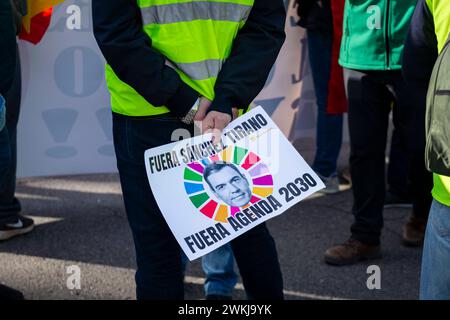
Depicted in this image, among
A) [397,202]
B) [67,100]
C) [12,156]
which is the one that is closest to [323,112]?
[397,202]

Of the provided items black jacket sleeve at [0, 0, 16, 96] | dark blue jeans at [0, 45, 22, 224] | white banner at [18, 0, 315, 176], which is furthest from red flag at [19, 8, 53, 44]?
black jacket sleeve at [0, 0, 16, 96]

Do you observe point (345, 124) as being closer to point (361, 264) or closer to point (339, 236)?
point (339, 236)

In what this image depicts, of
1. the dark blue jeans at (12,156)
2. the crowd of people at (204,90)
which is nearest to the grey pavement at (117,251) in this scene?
the dark blue jeans at (12,156)

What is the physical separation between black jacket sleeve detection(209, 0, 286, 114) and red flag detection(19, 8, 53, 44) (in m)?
1.95

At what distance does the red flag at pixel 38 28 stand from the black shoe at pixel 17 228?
38.8 inches

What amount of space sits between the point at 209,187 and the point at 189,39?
456 mm

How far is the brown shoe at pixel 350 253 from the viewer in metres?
3.70

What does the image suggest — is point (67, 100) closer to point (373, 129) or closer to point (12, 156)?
point (12, 156)

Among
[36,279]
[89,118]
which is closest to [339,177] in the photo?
[89,118]

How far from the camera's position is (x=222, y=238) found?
2.25m

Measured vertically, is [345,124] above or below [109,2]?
below

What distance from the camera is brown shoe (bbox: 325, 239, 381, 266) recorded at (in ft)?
12.1

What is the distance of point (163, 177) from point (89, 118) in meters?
2.19

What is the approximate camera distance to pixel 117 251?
151 inches
